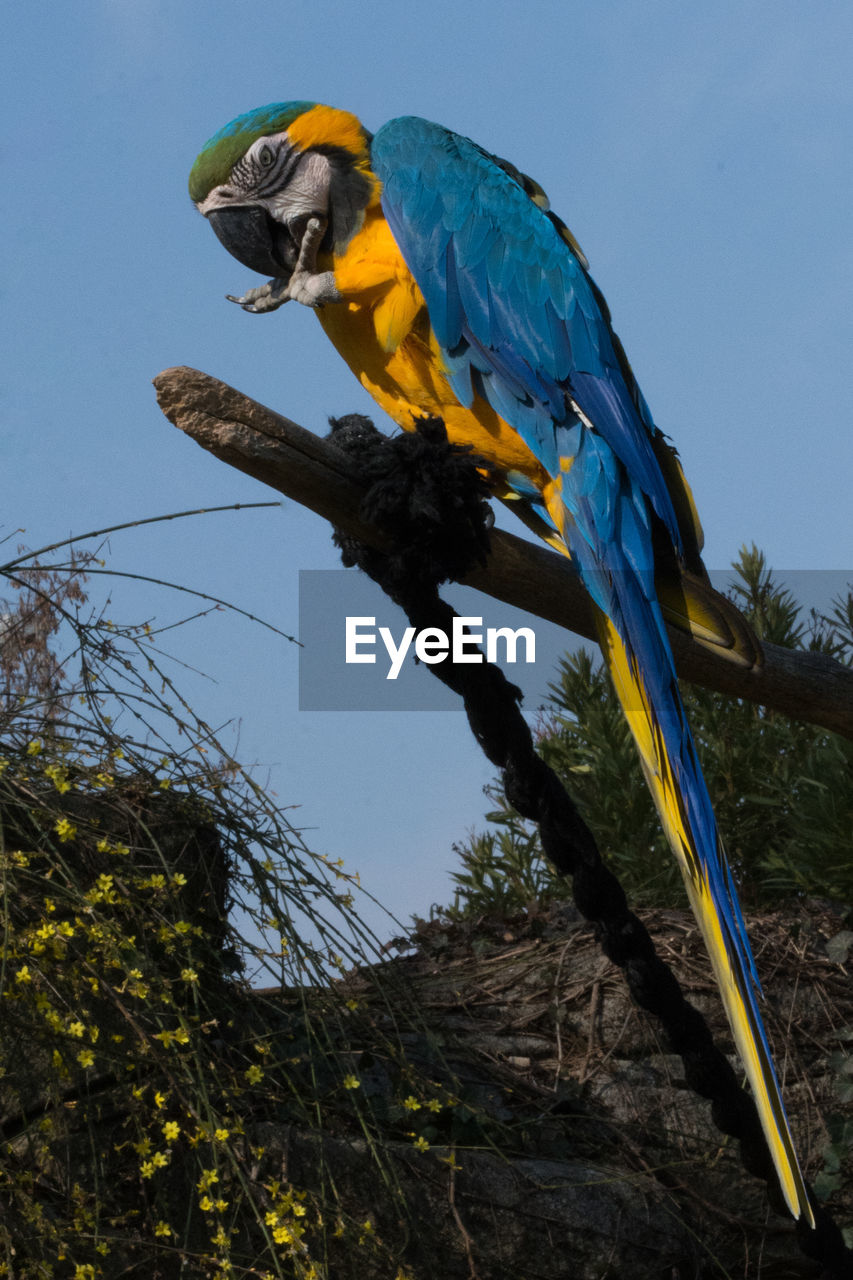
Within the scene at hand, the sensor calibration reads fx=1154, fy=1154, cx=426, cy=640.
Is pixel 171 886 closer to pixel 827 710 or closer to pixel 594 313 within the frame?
pixel 594 313

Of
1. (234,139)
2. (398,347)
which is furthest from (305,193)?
(398,347)

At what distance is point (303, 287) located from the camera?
165cm

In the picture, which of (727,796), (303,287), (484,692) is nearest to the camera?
(484,692)

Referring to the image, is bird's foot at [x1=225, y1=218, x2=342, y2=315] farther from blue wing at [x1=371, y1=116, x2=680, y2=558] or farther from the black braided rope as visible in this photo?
the black braided rope

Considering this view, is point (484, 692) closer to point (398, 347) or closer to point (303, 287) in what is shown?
point (398, 347)

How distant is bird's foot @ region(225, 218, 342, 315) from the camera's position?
1631 mm

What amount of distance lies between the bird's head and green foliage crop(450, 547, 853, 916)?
4.88 feet

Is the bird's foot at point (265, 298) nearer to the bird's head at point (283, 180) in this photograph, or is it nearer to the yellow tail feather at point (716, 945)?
the bird's head at point (283, 180)

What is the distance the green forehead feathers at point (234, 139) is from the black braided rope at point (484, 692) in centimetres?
57

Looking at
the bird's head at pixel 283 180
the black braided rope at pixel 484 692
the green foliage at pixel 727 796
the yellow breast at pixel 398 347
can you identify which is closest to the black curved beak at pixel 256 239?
the bird's head at pixel 283 180

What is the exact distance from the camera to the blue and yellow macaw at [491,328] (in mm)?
1439

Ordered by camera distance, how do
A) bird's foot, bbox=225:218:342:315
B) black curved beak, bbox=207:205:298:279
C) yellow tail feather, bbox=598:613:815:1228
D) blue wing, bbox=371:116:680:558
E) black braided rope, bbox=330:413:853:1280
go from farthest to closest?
black curved beak, bbox=207:205:298:279
bird's foot, bbox=225:218:342:315
blue wing, bbox=371:116:680:558
black braided rope, bbox=330:413:853:1280
yellow tail feather, bbox=598:613:815:1228

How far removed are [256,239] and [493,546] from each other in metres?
0.61

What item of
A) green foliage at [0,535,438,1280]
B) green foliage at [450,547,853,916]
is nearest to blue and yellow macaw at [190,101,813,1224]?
green foliage at [0,535,438,1280]
